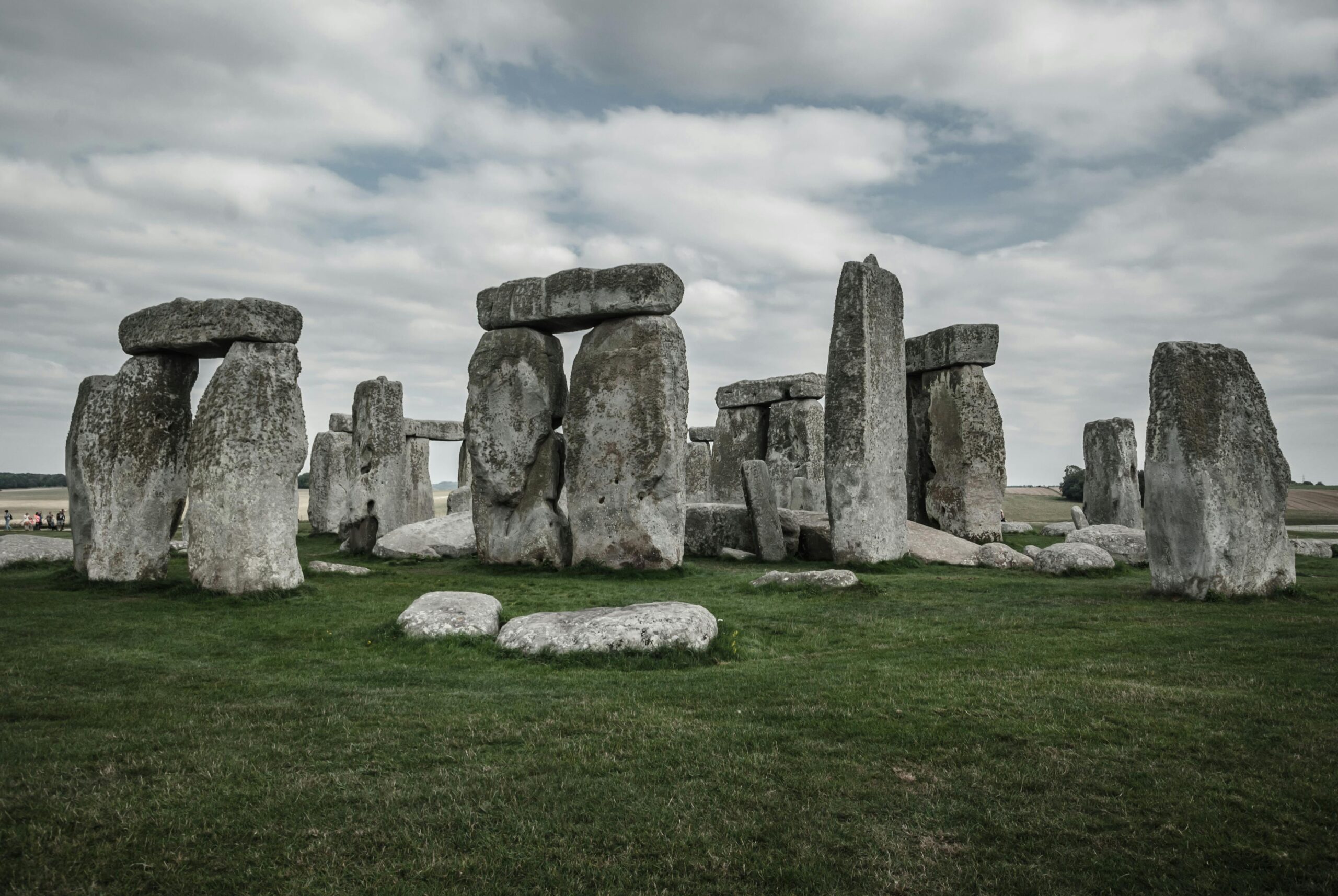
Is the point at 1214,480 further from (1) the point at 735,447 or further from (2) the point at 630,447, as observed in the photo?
(1) the point at 735,447

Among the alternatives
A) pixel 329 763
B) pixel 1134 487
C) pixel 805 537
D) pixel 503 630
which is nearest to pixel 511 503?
pixel 805 537

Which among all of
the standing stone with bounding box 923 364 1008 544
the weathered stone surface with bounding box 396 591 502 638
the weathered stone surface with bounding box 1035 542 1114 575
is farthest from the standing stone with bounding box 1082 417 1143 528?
the weathered stone surface with bounding box 396 591 502 638

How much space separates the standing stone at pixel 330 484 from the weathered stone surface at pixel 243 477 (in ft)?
48.3

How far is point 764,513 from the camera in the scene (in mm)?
15734

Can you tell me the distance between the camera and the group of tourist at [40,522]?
27.5m

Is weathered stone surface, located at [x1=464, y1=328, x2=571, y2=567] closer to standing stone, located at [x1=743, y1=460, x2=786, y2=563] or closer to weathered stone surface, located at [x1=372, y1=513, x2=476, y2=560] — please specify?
weathered stone surface, located at [x1=372, y1=513, x2=476, y2=560]

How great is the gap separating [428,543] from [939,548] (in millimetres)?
9297

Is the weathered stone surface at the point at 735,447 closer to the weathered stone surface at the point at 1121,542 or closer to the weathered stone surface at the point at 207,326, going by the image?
the weathered stone surface at the point at 1121,542

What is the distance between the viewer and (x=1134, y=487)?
71.6 feet

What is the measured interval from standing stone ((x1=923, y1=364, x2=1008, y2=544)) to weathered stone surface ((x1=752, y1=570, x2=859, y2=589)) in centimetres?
769

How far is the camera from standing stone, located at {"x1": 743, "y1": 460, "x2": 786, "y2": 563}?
15.7 m

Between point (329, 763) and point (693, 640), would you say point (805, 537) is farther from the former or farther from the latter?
point (329, 763)

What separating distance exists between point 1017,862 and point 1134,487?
824 inches

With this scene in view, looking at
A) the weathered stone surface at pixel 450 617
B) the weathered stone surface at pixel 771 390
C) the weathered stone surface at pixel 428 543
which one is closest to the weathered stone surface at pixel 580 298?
the weathered stone surface at pixel 428 543
